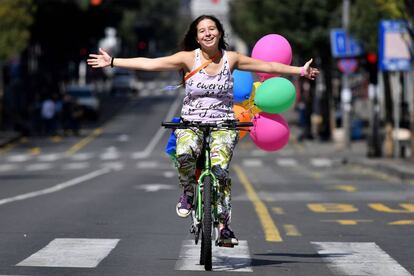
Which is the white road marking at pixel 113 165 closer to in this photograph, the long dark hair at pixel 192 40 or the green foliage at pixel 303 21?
the green foliage at pixel 303 21

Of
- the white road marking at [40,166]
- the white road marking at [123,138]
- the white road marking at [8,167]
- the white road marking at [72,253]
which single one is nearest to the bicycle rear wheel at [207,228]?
the white road marking at [72,253]

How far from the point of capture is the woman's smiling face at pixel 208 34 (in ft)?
35.3

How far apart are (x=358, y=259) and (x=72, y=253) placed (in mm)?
2435

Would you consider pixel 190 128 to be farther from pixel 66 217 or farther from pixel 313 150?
pixel 313 150

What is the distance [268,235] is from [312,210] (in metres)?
4.44

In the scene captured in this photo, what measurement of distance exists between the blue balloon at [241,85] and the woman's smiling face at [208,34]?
39.9 inches

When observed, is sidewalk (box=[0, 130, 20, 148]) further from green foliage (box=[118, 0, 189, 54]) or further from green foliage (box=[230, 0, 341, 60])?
green foliage (box=[118, 0, 189, 54])

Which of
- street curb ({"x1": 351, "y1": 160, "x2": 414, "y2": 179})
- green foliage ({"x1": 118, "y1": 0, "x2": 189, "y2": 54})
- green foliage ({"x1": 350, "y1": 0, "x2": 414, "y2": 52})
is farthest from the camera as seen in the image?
green foliage ({"x1": 118, "y1": 0, "x2": 189, "y2": 54})

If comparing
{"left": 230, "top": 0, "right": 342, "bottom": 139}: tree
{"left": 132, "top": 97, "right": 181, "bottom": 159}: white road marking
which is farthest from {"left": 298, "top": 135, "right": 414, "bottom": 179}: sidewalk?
{"left": 132, "top": 97, "right": 181, "bottom": 159}: white road marking

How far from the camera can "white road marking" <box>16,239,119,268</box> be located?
1057 cm

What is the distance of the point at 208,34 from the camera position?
10.8 metres

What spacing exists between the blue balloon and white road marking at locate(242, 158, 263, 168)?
95.4 ft

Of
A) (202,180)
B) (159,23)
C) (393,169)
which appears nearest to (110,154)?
(393,169)

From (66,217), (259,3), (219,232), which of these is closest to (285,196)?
(66,217)
